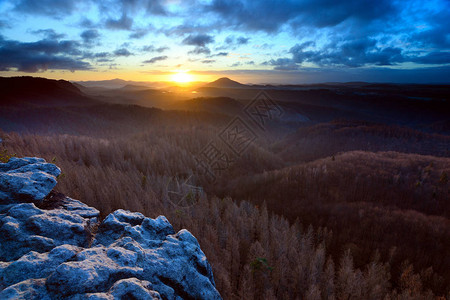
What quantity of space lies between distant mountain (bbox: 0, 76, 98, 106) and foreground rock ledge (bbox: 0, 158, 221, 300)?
40.1 meters

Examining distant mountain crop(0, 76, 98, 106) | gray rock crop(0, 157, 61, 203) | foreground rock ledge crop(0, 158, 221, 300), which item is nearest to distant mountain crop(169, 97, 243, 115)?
distant mountain crop(0, 76, 98, 106)

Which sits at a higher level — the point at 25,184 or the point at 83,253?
the point at 25,184

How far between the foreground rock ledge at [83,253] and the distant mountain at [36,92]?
4012 cm

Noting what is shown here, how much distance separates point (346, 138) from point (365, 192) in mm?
13661

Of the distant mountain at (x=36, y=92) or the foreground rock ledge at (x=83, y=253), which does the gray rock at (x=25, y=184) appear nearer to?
the foreground rock ledge at (x=83, y=253)

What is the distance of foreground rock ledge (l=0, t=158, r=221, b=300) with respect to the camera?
1.72 metres

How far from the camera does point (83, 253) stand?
6.86ft

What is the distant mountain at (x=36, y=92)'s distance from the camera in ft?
119

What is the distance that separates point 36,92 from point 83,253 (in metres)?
54.1

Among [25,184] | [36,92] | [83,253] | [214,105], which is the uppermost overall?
[36,92]

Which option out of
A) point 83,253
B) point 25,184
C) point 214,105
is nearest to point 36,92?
point 214,105

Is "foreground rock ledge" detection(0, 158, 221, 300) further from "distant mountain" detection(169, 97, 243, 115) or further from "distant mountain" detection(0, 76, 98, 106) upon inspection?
"distant mountain" detection(169, 97, 243, 115)

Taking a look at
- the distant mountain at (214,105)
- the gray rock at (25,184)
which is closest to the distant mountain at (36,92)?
the distant mountain at (214,105)

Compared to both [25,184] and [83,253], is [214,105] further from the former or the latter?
[83,253]
